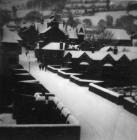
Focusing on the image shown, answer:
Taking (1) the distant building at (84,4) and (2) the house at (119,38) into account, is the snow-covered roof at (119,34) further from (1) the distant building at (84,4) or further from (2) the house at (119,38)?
(1) the distant building at (84,4)

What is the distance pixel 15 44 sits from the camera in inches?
1650

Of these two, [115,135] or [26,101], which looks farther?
[26,101]

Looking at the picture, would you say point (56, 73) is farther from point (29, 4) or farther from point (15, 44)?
point (29, 4)

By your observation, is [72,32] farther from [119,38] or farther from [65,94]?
[65,94]

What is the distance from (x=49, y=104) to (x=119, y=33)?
7152 centimetres

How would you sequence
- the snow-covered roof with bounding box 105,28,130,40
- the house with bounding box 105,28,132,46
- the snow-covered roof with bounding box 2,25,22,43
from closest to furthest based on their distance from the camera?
the snow-covered roof with bounding box 2,25,22,43 < the house with bounding box 105,28,132,46 < the snow-covered roof with bounding box 105,28,130,40

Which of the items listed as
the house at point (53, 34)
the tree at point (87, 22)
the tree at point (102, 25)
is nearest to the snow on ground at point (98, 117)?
the house at point (53, 34)

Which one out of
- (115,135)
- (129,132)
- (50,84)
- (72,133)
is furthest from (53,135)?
(50,84)

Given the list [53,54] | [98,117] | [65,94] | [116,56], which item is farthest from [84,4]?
[98,117]

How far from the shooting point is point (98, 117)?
1684 centimetres

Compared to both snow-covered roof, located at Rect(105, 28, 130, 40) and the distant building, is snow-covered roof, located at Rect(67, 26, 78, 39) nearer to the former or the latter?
snow-covered roof, located at Rect(105, 28, 130, 40)

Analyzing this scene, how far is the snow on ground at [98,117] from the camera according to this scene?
13.6 m

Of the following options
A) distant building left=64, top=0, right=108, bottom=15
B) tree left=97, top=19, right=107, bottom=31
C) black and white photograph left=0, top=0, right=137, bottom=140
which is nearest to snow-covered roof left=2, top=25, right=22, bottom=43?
black and white photograph left=0, top=0, right=137, bottom=140

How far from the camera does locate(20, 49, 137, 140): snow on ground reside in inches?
534
